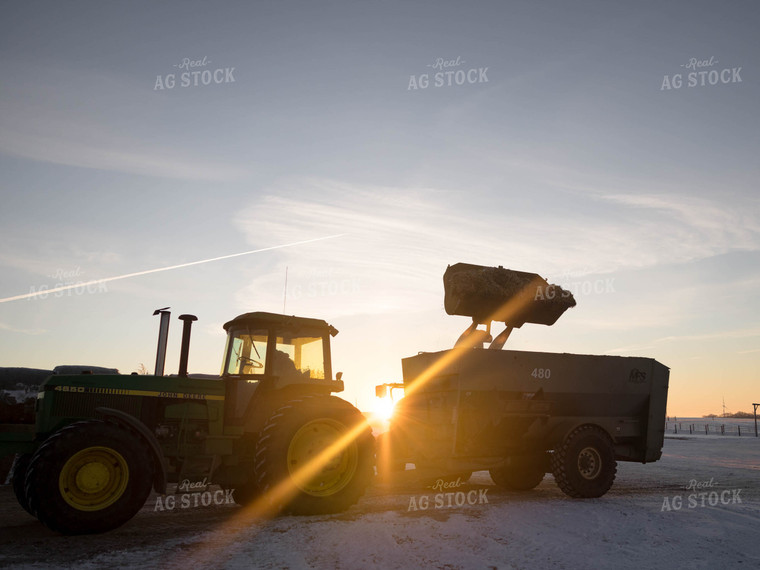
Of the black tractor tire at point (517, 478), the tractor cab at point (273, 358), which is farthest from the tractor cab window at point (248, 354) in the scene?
the black tractor tire at point (517, 478)

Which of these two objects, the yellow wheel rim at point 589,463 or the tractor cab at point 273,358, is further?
the yellow wheel rim at point 589,463

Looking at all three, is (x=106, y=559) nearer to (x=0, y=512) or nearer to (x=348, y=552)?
(x=348, y=552)

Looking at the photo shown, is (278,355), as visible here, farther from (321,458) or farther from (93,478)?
(93,478)

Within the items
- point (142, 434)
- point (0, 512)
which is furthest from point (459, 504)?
point (0, 512)

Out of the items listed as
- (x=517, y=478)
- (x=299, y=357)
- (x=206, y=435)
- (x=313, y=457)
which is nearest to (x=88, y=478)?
(x=206, y=435)

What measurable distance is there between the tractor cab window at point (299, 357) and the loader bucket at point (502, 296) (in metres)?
3.22

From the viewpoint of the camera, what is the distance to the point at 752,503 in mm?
9531

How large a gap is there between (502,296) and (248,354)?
194 inches

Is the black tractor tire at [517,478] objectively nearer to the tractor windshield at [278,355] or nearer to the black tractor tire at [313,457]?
the black tractor tire at [313,457]

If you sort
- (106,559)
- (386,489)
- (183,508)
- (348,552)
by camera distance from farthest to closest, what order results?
(386,489), (183,508), (348,552), (106,559)

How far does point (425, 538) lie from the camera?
21.5ft

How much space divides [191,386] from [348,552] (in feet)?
10.1

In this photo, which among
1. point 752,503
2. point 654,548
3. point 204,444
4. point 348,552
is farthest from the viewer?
point 752,503

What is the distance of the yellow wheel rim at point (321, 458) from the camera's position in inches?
296
